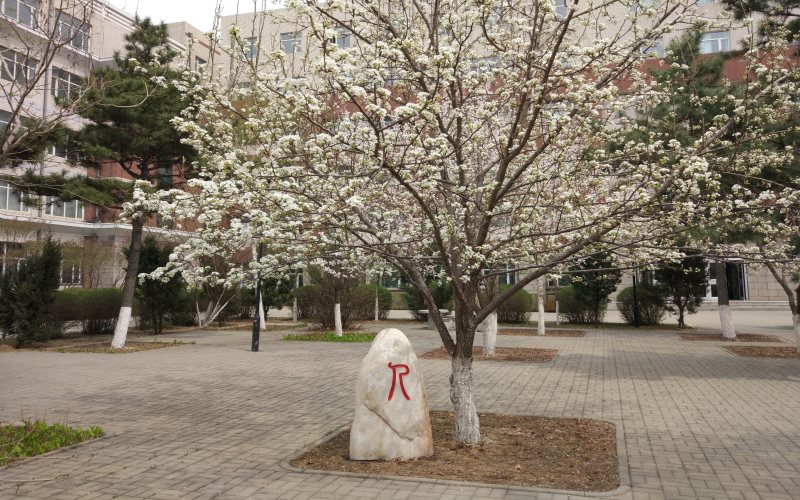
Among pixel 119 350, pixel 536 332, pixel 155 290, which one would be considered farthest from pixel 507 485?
pixel 536 332

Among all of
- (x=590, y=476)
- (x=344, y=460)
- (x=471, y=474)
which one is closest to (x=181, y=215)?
(x=344, y=460)

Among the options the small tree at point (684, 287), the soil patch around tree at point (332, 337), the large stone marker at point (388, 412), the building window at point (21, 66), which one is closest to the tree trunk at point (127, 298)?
the soil patch around tree at point (332, 337)

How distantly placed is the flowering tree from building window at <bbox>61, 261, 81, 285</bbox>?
20609mm

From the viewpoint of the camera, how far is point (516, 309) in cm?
2709

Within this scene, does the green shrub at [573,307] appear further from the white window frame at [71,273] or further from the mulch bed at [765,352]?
the white window frame at [71,273]

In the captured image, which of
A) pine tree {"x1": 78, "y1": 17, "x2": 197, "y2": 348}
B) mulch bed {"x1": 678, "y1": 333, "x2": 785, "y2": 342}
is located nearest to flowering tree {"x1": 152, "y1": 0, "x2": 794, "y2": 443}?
pine tree {"x1": 78, "y1": 17, "x2": 197, "y2": 348}

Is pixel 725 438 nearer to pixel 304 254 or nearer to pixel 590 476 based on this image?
pixel 590 476

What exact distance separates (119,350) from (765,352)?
1772 centimetres

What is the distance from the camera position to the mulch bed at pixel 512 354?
14.0 m

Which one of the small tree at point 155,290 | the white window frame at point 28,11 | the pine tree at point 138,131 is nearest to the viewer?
the white window frame at point 28,11

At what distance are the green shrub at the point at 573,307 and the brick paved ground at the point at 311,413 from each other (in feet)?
33.4

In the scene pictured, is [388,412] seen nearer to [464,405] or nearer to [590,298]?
[464,405]

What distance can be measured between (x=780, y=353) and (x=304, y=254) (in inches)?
553

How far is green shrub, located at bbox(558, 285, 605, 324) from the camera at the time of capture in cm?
2580
